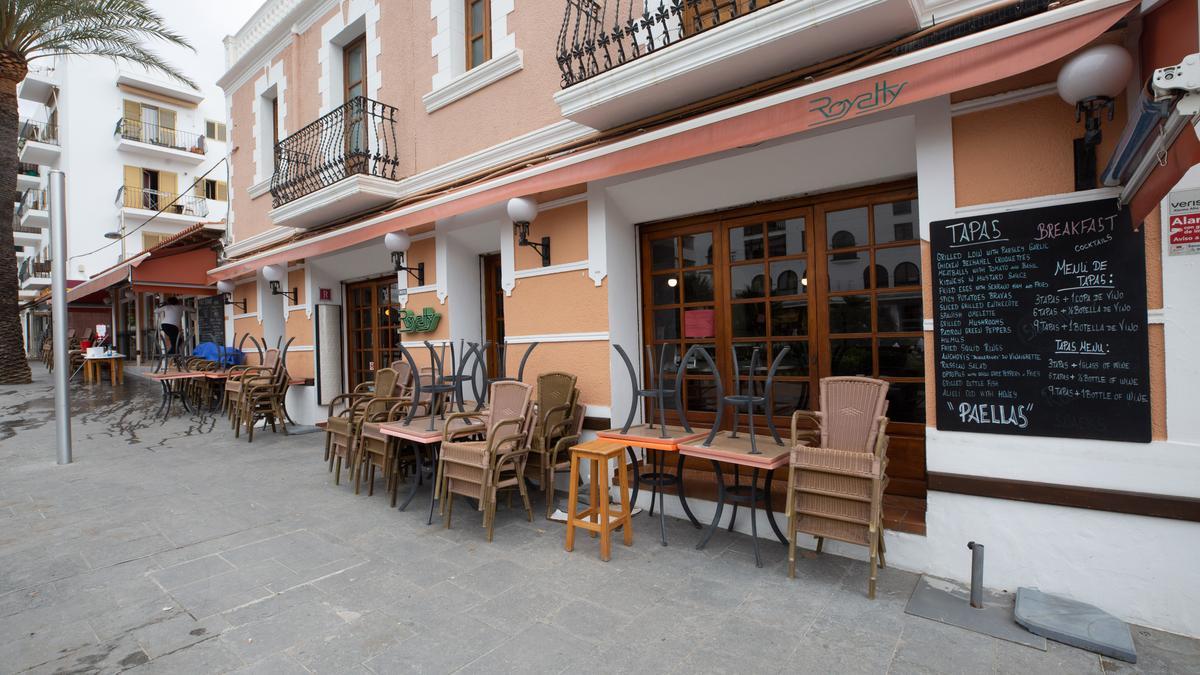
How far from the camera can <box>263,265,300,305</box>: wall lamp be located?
8.92m

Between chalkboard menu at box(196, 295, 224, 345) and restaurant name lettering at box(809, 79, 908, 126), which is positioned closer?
restaurant name lettering at box(809, 79, 908, 126)

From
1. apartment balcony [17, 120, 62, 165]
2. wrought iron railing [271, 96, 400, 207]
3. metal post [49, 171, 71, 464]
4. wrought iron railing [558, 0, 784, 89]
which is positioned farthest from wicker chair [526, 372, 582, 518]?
apartment balcony [17, 120, 62, 165]

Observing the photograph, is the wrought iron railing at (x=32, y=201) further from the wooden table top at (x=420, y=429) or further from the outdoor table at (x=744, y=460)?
the outdoor table at (x=744, y=460)

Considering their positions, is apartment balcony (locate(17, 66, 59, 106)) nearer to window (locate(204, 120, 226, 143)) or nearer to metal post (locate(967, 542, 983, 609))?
window (locate(204, 120, 226, 143))

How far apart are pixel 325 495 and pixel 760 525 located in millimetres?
3987

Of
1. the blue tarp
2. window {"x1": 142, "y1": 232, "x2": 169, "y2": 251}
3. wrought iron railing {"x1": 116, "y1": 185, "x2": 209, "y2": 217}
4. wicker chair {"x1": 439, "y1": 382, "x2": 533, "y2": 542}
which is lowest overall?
wicker chair {"x1": 439, "y1": 382, "x2": 533, "y2": 542}

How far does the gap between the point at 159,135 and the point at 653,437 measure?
3110cm

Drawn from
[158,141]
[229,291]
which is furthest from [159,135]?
[229,291]

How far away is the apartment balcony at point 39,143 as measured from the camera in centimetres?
2309

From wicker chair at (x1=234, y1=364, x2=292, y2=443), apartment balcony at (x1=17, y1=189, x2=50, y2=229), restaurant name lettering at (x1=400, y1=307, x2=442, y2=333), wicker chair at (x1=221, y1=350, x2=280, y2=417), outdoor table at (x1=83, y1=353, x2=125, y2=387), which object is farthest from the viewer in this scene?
apartment balcony at (x1=17, y1=189, x2=50, y2=229)

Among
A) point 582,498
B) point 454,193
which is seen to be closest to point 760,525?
point 582,498

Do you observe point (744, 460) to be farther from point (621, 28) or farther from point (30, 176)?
point (30, 176)

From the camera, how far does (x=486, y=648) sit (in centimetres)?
261

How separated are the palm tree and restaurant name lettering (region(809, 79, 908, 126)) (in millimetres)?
13504
